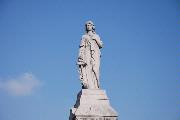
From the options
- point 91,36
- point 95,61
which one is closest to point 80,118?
point 95,61

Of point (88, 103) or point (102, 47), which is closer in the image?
point (88, 103)

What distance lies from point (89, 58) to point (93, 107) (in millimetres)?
2417

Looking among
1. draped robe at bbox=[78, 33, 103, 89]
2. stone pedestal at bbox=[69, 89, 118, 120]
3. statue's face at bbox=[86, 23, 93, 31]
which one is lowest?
stone pedestal at bbox=[69, 89, 118, 120]

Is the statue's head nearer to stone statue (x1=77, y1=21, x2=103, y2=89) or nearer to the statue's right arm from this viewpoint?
stone statue (x1=77, y1=21, x2=103, y2=89)

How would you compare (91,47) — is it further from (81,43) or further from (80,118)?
(80,118)

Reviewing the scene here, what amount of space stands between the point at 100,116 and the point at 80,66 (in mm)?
2570

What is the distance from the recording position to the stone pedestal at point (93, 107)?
48.4 feet

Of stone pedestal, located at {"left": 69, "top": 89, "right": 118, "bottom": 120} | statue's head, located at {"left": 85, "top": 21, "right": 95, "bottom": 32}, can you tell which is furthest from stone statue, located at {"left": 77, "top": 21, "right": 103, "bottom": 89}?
stone pedestal, located at {"left": 69, "top": 89, "right": 118, "bottom": 120}

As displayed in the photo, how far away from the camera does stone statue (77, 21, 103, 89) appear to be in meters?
15.8

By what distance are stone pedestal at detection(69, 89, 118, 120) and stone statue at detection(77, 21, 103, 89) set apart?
0.48 metres

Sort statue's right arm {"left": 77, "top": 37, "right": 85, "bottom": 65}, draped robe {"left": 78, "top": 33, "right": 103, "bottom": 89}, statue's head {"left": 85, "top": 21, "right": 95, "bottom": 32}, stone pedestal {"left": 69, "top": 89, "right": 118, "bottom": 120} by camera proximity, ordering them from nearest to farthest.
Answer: stone pedestal {"left": 69, "top": 89, "right": 118, "bottom": 120}, draped robe {"left": 78, "top": 33, "right": 103, "bottom": 89}, statue's right arm {"left": 77, "top": 37, "right": 85, "bottom": 65}, statue's head {"left": 85, "top": 21, "right": 95, "bottom": 32}

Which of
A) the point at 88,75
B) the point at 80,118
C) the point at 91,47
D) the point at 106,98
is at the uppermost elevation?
the point at 91,47

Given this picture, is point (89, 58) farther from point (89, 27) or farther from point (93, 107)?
point (93, 107)

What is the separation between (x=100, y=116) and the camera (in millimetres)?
14828
